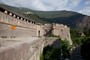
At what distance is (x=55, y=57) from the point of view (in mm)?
29922

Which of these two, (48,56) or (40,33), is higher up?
(40,33)

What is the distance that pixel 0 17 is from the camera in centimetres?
1516

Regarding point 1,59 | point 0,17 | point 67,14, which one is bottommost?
point 1,59

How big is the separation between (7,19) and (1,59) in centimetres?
1353

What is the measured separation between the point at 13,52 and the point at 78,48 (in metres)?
67.3

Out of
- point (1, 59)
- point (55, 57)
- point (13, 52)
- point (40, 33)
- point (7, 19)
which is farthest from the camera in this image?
point (40, 33)

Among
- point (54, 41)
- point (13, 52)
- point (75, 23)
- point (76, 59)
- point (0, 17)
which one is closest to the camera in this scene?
point (13, 52)

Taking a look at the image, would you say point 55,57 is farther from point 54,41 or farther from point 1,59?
point 1,59

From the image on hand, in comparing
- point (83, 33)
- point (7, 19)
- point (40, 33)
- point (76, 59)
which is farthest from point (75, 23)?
point (7, 19)

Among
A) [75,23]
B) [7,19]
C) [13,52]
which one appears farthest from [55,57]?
[75,23]

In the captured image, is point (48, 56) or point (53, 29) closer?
point (48, 56)

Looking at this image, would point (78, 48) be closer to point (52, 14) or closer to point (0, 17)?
point (0, 17)

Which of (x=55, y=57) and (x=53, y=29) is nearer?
(x=55, y=57)

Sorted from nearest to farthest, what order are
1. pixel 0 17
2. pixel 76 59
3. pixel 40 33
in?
pixel 0 17
pixel 40 33
pixel 76 59
